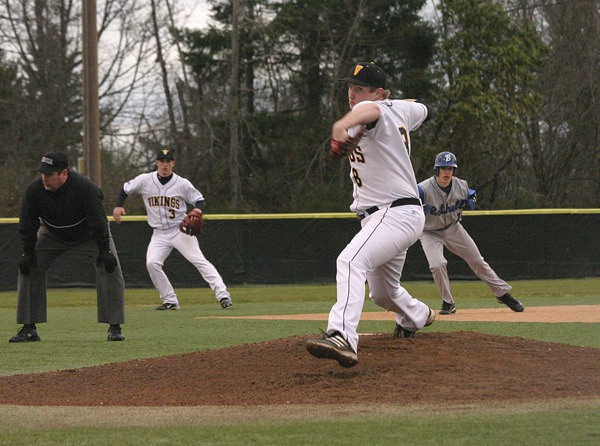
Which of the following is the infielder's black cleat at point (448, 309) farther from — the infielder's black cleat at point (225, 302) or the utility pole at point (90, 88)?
the utility pole at point (90, 88)

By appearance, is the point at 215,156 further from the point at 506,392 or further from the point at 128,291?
the point at 506,392

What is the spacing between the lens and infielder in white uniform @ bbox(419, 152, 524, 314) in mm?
11656

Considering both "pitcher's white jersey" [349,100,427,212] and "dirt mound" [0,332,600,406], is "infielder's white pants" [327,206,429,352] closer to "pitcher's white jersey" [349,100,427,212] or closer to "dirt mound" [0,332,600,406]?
"pitcher's white jersey" [349,100,427,212]

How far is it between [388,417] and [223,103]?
2760 centimetres

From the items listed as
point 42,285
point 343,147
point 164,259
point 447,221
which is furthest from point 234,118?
point 343,147

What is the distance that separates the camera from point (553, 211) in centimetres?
2147

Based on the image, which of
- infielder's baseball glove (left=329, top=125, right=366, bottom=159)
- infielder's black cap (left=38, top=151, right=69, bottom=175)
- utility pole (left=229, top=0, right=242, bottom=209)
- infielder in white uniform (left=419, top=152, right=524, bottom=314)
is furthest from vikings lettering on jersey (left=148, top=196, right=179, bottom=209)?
utility pole (left=229, top=0, right=242, bottom=209)

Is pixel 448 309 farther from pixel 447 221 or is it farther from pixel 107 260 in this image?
pixel 107 260

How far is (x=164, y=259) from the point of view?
1459 centimetres

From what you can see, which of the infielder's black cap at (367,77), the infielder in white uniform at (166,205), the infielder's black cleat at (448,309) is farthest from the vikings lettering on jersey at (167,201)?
the infielder's black cap at (367,77)

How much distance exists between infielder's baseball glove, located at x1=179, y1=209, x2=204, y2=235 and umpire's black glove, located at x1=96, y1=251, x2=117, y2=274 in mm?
4440

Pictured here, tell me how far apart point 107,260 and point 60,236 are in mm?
519

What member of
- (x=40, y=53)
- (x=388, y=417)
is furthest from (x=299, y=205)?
(x=388, y=417)

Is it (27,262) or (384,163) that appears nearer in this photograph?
(384,163)
